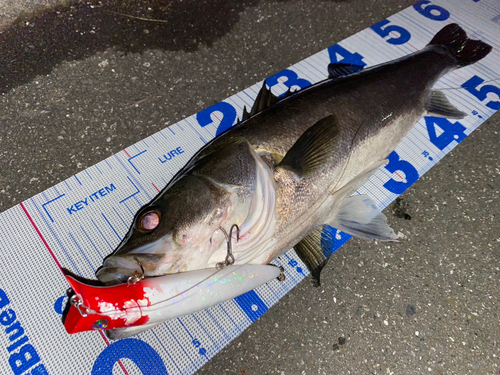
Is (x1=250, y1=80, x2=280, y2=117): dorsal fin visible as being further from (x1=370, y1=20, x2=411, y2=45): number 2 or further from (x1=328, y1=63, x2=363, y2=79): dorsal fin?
(x1=370, y1=20, x2=411, y2=45): number 2

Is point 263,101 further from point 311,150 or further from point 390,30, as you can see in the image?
point 390,30

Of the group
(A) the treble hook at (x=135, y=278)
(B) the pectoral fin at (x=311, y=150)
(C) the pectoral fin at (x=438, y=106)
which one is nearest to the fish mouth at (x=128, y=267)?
(A) the treble hook at (x=135, y=278)

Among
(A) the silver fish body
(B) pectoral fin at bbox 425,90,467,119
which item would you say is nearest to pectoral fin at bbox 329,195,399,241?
(A) the silver fish body

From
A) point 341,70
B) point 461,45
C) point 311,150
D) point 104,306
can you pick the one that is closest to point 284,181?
point 311,150

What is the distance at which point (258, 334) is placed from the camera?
223cm

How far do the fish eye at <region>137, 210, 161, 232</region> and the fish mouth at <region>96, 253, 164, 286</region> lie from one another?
15cm

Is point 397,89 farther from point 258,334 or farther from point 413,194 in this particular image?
point 258,334

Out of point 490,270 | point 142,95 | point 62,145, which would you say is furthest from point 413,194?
point 62,145

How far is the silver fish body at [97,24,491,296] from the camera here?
5.29 ft

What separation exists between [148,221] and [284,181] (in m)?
0.80

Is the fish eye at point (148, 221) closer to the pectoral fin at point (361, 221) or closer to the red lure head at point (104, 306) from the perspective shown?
the red lure head at point (104, 306)

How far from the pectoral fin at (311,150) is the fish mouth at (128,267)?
0.91 meters

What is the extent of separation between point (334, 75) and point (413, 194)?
3.96ft

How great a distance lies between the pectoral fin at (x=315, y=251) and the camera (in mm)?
2260
